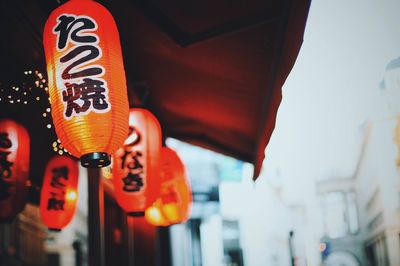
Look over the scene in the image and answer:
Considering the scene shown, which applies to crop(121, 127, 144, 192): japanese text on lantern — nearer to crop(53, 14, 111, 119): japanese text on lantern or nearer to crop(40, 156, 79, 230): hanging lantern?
crop(40, 156, 79, 230): hanging lantern

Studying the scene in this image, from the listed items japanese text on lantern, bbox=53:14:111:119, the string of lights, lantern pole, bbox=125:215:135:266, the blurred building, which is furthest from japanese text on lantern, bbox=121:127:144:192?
lantern pole, bbox=125:215:135:266

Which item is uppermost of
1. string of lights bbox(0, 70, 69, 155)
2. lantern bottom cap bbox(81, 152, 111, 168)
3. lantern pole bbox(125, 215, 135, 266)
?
string of lights bbox(0, 70, 69, 155)

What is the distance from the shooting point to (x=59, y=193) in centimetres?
620

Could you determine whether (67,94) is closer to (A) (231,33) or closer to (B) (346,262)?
(A) (231,33)

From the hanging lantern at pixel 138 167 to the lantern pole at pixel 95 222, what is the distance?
1.67 meters

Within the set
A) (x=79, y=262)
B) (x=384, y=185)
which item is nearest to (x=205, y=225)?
(x=79, y=262)

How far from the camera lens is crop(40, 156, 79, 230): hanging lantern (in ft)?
19.9

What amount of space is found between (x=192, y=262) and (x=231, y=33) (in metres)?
12.3

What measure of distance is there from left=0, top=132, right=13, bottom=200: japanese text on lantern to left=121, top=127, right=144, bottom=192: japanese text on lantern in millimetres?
1367

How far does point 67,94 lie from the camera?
332 centimetres

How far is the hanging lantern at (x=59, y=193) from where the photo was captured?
6.07 metres

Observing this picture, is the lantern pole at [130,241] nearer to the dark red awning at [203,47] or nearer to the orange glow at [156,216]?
the orange glow at [156,216]

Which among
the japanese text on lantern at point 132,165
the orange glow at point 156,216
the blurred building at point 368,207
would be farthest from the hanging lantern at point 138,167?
the orange glow at point 156,216

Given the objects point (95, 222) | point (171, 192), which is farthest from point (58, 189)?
point (171, 192)
